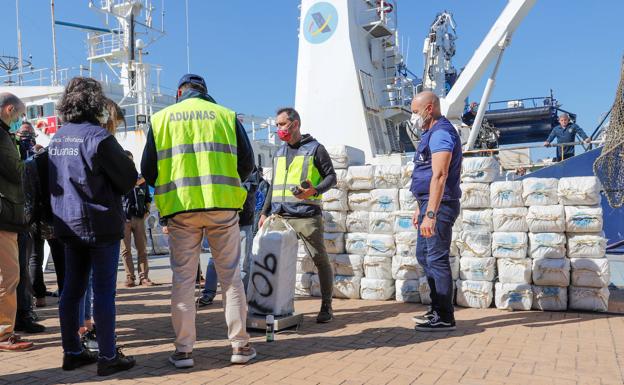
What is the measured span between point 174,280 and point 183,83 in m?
1.39

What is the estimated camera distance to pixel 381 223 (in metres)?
5.83

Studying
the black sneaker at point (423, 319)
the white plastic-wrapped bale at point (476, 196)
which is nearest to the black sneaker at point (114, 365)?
the black sneaker at point (423, 319)

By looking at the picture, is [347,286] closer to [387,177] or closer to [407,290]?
[407,290]

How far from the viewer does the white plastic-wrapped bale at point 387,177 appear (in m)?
5.84

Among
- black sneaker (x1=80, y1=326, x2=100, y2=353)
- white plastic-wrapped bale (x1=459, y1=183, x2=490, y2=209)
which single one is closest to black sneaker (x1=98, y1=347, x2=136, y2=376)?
black sneaker (x1=80, y1=326, x2=100, y2=353)

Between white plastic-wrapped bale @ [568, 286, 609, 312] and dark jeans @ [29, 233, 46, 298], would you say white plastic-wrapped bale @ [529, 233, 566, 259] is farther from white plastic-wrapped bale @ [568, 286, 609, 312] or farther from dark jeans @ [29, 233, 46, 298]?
dark jeans @ [29, 233, 46, 298]

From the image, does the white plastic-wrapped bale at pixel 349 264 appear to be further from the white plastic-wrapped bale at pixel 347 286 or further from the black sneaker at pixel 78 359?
the black sneaker at pixel 78 359

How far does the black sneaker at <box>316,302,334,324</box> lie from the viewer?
15.6ft

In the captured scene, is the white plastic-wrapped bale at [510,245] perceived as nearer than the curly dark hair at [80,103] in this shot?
No

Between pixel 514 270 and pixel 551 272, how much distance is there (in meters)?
0.34

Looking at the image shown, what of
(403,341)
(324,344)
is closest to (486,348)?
(403,341)

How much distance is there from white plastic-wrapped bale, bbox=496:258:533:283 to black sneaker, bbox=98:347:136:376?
12.2 feet

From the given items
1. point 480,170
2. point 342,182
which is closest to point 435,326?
point 480,170

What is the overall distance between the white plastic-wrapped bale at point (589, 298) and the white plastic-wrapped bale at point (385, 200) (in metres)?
2.01
